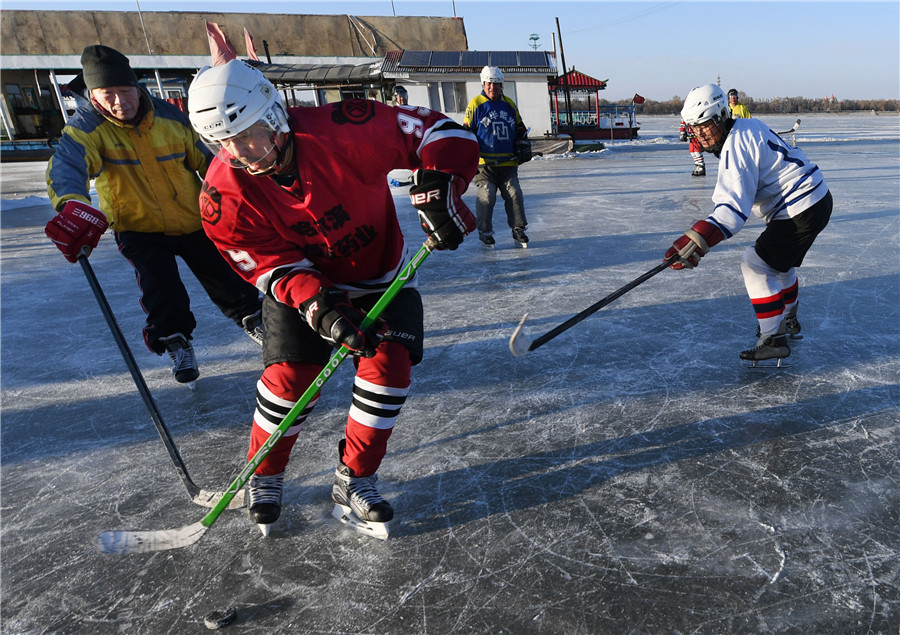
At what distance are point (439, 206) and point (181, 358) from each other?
6.18 feet

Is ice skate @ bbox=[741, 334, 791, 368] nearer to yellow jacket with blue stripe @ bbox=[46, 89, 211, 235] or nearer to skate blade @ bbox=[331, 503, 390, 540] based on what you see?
skate blade @ bbox=[331, 503, 390, 540]

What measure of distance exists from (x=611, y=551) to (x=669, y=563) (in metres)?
0.16

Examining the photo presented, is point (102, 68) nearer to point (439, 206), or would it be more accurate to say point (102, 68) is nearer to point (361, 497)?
point (439, 206)

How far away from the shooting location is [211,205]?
1754 millimetres

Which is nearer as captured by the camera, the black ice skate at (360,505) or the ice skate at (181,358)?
the black ice skate at (360,505)

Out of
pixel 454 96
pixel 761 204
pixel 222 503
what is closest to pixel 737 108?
pixel 454 96

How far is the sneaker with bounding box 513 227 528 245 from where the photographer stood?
5402 mm

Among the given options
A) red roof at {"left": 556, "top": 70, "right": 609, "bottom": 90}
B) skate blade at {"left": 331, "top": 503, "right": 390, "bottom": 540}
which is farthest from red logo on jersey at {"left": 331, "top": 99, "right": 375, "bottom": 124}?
red roof at {"left": 556, "top": 70, "right": 609, "bottom": 90}

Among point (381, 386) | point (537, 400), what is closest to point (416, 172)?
point (381, 386)

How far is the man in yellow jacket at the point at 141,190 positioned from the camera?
2.53 meters

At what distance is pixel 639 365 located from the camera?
283cm

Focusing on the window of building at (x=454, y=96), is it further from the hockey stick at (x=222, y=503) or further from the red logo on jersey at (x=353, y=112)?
the hockey stick at (x=222, y=503)

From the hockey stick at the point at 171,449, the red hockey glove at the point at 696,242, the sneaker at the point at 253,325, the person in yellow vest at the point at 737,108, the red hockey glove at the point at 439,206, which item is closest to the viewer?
the red hockey glove at the point at 439,206

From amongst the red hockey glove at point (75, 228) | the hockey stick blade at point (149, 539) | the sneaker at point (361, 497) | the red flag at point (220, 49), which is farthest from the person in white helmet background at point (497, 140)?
the hockey stick blade at point (149, 539)
